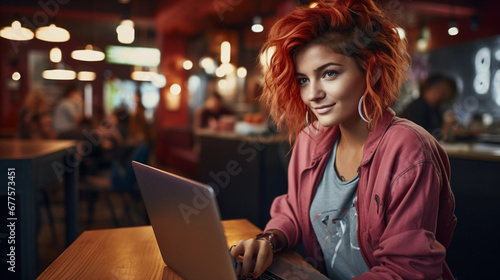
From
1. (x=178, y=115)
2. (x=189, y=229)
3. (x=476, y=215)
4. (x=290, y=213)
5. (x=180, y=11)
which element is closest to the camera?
(x=189, y=229)

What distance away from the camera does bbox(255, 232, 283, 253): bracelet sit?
113cm

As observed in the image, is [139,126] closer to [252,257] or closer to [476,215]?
[476,215]

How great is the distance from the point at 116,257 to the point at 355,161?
723 mm

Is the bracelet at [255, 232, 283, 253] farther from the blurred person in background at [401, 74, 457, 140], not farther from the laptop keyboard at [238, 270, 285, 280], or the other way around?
the blurred person in background at [401, 74, 457, 140]

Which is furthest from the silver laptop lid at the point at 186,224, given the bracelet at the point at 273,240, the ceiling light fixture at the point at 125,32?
the ceiling light fixture at the point at 125,32

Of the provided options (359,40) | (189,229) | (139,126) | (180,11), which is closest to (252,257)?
(189,229)

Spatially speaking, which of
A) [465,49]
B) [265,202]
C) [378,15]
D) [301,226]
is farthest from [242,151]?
[465,49]

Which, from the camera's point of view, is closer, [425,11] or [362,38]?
[362,38]

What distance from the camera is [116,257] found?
1085mm

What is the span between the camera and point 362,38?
105 centimetres

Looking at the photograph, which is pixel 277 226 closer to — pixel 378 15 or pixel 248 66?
pixel 378 15

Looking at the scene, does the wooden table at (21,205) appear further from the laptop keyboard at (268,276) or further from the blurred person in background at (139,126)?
the blurred person in background at (139,126)

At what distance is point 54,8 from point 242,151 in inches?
232

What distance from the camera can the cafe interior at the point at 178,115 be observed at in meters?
2.24
